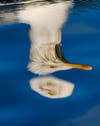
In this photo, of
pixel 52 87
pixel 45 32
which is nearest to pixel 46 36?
pixel 45 32

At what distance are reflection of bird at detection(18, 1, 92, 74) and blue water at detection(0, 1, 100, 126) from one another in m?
0.03

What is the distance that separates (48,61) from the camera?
2.11m

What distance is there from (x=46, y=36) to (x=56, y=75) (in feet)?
1.48

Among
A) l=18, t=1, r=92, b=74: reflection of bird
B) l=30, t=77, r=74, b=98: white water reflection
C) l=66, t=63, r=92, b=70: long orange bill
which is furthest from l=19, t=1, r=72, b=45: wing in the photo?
l=30, t=77, r=74, b=98: white water reflection

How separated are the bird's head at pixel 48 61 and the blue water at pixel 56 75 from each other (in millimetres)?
31

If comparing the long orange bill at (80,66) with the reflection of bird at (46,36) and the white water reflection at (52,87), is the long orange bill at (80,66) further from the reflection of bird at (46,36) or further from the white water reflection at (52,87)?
the white water reflection at (52,87)

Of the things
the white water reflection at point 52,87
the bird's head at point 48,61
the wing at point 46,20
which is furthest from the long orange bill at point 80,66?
the wing at point 46,20

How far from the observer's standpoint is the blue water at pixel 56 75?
163cm

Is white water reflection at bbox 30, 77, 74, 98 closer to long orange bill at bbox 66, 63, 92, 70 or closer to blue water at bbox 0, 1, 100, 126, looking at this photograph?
blue water at bbox 0, 1, 100, 126

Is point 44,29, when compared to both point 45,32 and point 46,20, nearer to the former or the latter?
point 45,32

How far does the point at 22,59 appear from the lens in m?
2.14

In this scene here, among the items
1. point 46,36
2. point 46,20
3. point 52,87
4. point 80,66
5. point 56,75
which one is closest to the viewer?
point 52,87

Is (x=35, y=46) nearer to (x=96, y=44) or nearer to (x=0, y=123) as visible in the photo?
(x=96, y=44)

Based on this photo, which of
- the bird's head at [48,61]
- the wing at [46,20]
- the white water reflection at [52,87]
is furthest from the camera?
the wing at [46,20]
